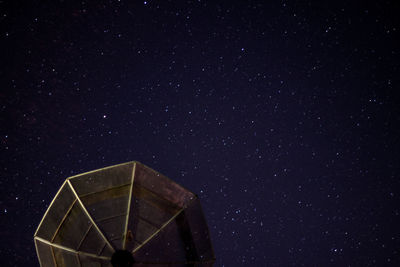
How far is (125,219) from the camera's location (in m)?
2.69

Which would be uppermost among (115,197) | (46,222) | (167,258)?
(115,197)

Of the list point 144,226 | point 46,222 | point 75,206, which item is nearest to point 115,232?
point 144,226

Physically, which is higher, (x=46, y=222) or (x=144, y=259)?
(x=46, y=222)

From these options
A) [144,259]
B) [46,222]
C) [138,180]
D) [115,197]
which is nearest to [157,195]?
[138,180]

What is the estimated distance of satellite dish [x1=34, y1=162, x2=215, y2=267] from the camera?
2678 mm

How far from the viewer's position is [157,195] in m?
2.82

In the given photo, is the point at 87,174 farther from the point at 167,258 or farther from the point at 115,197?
the point at 167,258

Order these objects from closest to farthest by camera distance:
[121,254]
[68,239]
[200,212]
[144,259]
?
[121,254], [144,259], [68,239], [200,212]

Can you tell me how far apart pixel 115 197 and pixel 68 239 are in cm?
60

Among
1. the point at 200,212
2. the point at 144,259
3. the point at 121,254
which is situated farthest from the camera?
the point at 200,212

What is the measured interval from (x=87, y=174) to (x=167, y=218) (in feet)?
3.06

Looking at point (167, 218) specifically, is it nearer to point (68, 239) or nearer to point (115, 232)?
point (115, 232)

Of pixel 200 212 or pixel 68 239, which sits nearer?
pixel 68 239

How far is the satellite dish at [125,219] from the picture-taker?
2.68 m
